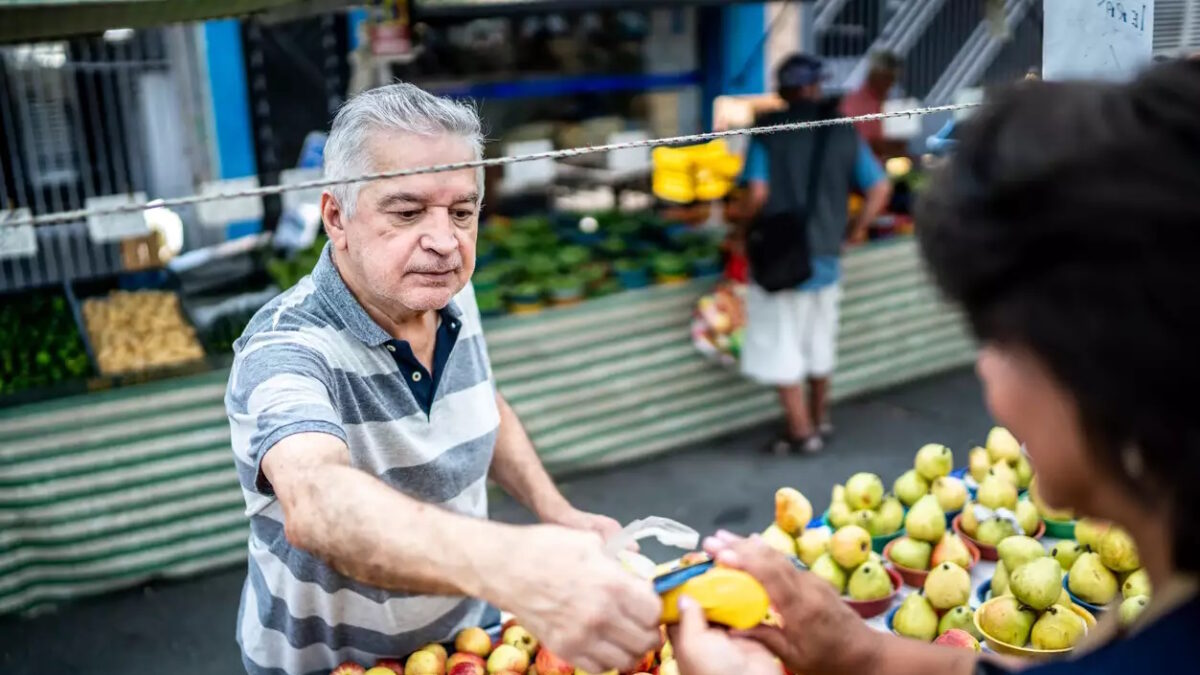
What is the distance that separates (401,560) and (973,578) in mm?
1677

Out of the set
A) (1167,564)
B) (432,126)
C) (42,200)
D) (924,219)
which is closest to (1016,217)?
(924,219)

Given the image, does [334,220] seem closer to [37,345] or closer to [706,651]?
[706,651]

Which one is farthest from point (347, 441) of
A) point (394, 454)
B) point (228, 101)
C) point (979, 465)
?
point (228, 101)

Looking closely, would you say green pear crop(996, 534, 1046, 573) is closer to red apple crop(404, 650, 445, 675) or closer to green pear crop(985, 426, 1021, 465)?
green pear crop(985, 426, 1021, 465)

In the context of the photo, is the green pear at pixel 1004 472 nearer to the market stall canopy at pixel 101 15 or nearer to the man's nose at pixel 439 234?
the man's nose at pixel 439 234

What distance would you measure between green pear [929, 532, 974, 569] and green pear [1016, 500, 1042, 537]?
0.19 m

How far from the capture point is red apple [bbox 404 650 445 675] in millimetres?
1942

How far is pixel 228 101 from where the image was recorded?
25.9 ft

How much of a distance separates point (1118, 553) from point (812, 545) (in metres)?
0.66

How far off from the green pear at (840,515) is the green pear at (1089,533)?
533 millimetres

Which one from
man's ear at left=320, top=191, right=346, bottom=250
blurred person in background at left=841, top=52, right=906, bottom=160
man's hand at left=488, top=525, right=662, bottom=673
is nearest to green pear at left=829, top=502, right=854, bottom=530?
man's ear at left=320, top=191, right=346, bottom=250

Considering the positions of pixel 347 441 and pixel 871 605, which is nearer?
pixel 347 441

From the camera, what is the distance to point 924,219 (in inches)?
33.9

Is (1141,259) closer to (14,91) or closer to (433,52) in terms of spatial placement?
(433,52)
